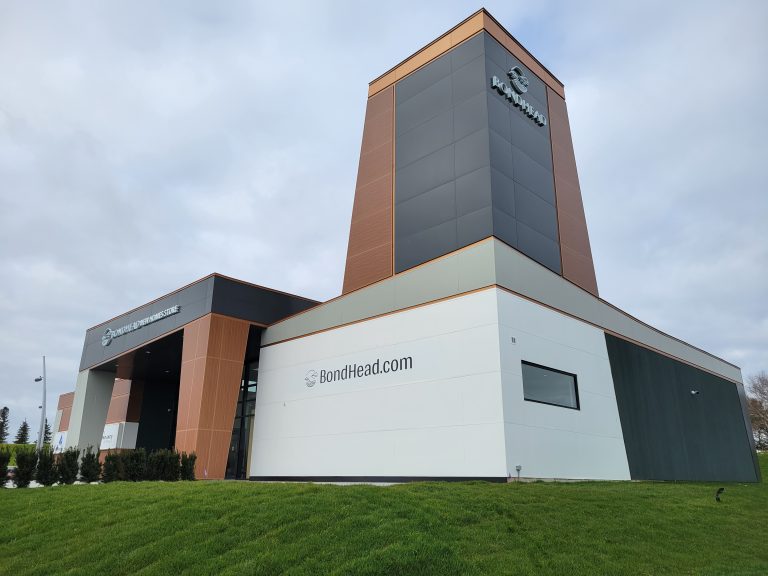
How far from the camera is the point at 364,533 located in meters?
8.34

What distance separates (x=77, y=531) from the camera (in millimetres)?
9547

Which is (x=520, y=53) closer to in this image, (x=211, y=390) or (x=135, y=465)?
(x=211, y=390)

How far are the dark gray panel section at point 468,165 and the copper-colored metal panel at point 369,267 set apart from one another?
24.7 inches

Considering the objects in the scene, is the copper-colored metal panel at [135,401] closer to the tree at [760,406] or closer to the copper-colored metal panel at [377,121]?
the copper-colored metal panel at [377,121]

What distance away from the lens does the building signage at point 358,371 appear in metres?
18.4

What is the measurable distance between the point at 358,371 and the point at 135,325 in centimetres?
1565

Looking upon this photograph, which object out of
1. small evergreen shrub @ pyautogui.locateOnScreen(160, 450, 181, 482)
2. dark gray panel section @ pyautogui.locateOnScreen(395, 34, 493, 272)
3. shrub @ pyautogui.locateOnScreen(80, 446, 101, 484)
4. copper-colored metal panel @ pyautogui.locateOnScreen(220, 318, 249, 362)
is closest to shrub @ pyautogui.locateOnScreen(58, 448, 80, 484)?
shrub @ pyautogui.locateOnScreen(80, 446, 101, 484)

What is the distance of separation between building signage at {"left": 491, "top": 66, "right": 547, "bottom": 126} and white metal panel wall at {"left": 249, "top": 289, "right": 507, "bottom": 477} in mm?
11265

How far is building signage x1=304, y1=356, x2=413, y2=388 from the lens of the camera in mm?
18438

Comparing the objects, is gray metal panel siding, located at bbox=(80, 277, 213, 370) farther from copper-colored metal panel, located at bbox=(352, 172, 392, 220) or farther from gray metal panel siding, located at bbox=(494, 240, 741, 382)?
gray metal panel siding, located at bbox=(494, 240, 741, 382)

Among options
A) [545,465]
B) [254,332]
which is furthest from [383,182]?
[545,465]

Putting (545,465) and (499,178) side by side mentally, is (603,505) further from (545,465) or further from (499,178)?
(499,178)

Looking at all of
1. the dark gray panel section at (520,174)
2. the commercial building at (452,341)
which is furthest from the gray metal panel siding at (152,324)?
the dark gray panel section at (520,174)

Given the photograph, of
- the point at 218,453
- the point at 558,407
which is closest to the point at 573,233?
the point at 558,407
